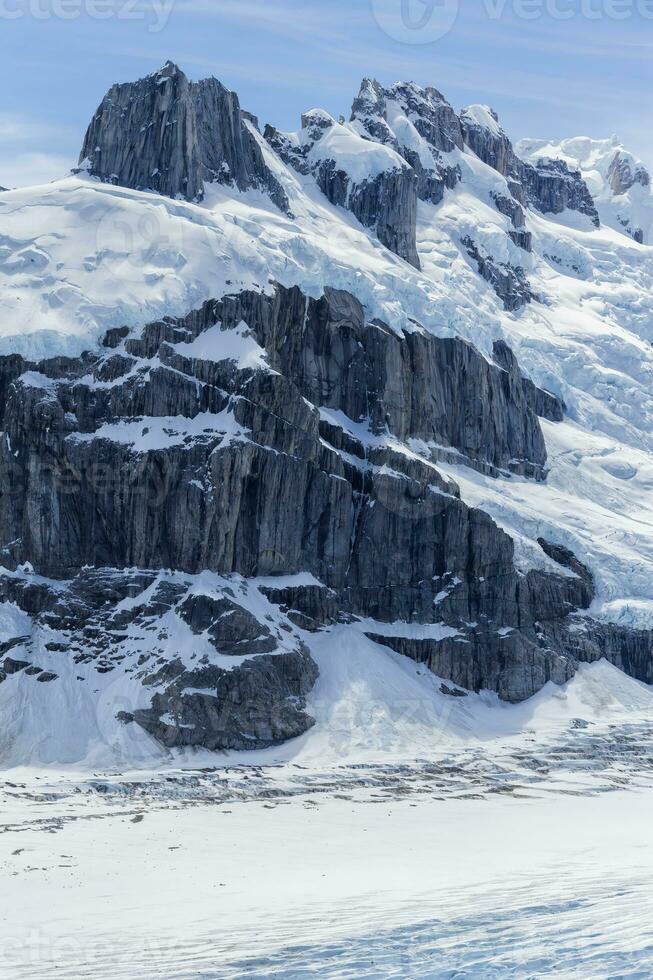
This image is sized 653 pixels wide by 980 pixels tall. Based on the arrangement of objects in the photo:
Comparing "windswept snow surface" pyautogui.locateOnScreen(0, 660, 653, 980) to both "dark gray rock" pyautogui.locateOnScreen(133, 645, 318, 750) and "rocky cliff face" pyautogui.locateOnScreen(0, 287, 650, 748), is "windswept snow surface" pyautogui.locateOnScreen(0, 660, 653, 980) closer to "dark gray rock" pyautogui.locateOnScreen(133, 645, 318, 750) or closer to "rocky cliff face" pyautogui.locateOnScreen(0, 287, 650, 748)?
"dark gray rock" pyautogui.locateOnScreen(133, 645, 318, 750)

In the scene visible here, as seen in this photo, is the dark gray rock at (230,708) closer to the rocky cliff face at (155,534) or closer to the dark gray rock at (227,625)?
the rocky cliff face at (155,534)

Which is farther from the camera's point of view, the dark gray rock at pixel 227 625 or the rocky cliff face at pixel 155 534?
the dark gray rock at pixel 227 625

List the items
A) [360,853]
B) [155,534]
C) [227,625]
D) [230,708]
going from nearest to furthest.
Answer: [360,853] < [230,708] < [227,625] < [155,534]

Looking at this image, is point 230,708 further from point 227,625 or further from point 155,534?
point 155,534

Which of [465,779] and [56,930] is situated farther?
[465,779]

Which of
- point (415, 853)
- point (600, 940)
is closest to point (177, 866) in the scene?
point (415, 853)

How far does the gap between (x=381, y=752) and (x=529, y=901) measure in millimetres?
95413

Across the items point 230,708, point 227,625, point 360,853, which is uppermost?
point 227,625

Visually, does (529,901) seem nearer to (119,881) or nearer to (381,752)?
(119,881)

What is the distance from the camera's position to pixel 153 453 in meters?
192

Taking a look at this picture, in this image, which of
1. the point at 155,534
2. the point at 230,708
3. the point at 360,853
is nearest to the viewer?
the point at 360,853

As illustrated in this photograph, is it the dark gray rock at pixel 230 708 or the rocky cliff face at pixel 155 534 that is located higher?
the rocky cliff face at pixel 155 534

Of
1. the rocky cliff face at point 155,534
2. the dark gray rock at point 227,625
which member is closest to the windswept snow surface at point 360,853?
the rocky cliff face at point 155,534

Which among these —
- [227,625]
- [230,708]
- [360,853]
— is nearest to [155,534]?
[227,625]
